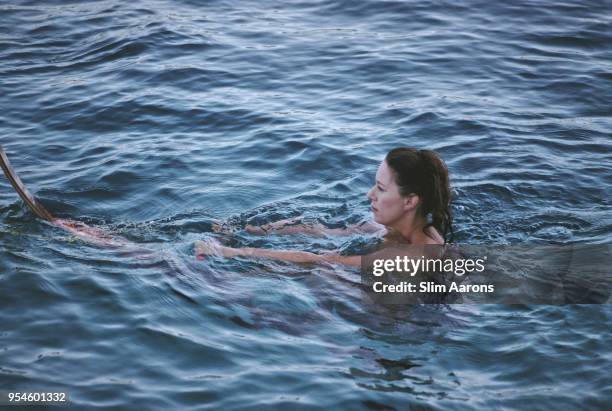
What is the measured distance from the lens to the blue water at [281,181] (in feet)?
17.6

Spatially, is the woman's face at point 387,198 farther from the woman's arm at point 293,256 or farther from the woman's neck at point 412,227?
the woman's arm at point 293,256

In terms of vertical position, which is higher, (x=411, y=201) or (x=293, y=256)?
(x=411, y=201)

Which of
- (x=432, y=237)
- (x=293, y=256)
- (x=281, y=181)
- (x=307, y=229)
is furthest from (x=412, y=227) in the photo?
(x=281, y=181)

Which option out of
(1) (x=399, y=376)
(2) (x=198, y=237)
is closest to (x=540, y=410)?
(1) (x=399, y=376)

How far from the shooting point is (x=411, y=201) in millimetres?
6215

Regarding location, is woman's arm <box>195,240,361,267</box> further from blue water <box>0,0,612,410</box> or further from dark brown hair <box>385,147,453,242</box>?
dark brown hair <box>385,147,453,242</box>

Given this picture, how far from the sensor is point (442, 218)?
631 cm

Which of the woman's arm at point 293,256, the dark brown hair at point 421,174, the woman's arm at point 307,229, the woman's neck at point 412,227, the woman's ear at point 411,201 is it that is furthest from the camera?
the woman's arm at point 307,229

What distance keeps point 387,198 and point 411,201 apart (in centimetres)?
18

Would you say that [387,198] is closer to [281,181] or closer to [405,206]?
[405,206]

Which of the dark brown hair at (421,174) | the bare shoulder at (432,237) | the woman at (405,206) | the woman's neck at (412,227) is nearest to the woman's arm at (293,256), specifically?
the woman at (405,206)

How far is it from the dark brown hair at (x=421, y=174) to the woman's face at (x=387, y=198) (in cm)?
4

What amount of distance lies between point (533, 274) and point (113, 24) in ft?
30.5

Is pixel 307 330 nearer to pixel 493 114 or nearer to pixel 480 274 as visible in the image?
pixel 480 274
